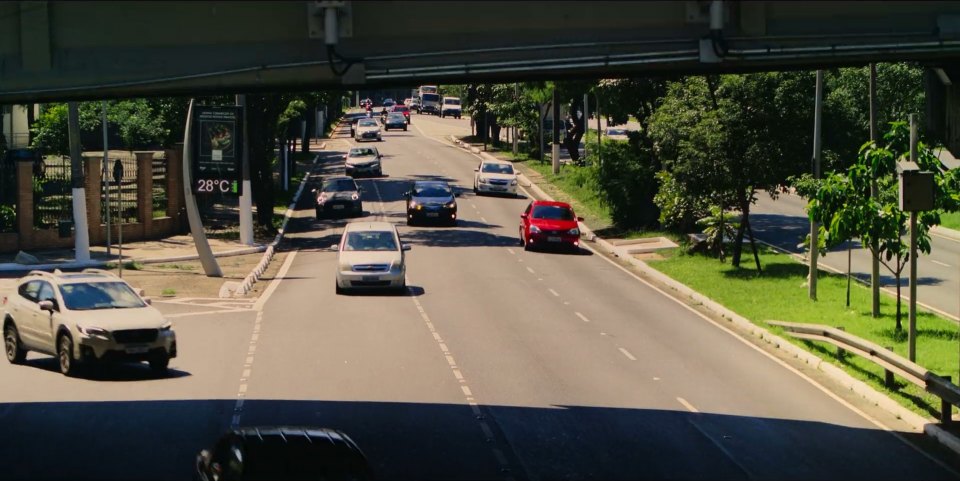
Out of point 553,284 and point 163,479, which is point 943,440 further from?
point 553,284

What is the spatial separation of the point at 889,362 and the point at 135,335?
12345 mm

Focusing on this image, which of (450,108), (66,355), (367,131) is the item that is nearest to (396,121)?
(367,131)

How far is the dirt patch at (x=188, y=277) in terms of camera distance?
34531 mm

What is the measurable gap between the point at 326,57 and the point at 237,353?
35.0 feet

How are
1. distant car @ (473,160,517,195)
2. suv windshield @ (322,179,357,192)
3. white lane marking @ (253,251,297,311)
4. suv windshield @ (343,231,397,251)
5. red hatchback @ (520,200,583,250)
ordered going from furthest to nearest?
1. distant car @ (473,160,517,195)
2. suv windshield @ (322,179,357,192)
3. red hatchback @ (520,200,583,250)
4. suv windshield @ (343,231,397,251)
5. white lane marking @ (253,251,297,311)

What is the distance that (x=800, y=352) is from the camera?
2511 centimetres

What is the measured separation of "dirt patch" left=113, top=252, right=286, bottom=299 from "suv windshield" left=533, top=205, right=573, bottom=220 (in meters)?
8.60

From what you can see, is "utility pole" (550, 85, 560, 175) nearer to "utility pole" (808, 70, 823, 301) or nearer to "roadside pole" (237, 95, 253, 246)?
"roadside pole" (237, 95, 253, 246)

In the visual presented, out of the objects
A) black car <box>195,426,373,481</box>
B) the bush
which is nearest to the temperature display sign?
the bush

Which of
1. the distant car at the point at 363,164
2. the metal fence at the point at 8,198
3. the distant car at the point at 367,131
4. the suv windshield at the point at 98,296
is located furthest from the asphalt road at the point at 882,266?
the distant car at the point at 367,131

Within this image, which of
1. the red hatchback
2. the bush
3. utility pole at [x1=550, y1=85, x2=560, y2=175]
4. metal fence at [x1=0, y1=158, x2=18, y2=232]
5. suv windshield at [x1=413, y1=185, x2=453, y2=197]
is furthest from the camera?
utility pole at [x1=550, y1=85, x2=560, y2=175]

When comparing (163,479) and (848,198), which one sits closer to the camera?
(163,479)

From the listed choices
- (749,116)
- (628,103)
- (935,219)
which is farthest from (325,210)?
(935,219)

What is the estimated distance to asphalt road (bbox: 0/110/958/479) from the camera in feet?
55.2
